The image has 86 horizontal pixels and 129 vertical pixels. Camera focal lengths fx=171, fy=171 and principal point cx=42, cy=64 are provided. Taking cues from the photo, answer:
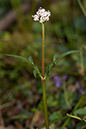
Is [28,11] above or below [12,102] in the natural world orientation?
above

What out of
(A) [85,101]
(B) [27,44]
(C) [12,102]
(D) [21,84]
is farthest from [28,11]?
(A) [85,101]

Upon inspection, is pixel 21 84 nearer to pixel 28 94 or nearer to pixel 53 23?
pixel 28 94

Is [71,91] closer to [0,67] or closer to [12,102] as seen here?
[12,102]

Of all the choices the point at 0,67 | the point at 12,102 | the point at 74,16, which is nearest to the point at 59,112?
the point at 12,102

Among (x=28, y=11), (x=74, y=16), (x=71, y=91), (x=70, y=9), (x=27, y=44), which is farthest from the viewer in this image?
(x=28, y=11)

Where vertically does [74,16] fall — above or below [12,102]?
above

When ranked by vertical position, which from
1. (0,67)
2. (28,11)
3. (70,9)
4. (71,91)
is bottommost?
(71,91)

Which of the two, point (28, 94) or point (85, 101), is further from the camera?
point (28, 94)

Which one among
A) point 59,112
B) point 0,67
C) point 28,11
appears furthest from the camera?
point 28,11

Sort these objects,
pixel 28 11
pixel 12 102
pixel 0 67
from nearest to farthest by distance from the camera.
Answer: pixel 12 102
pixel 0 67
pixel 28 11
